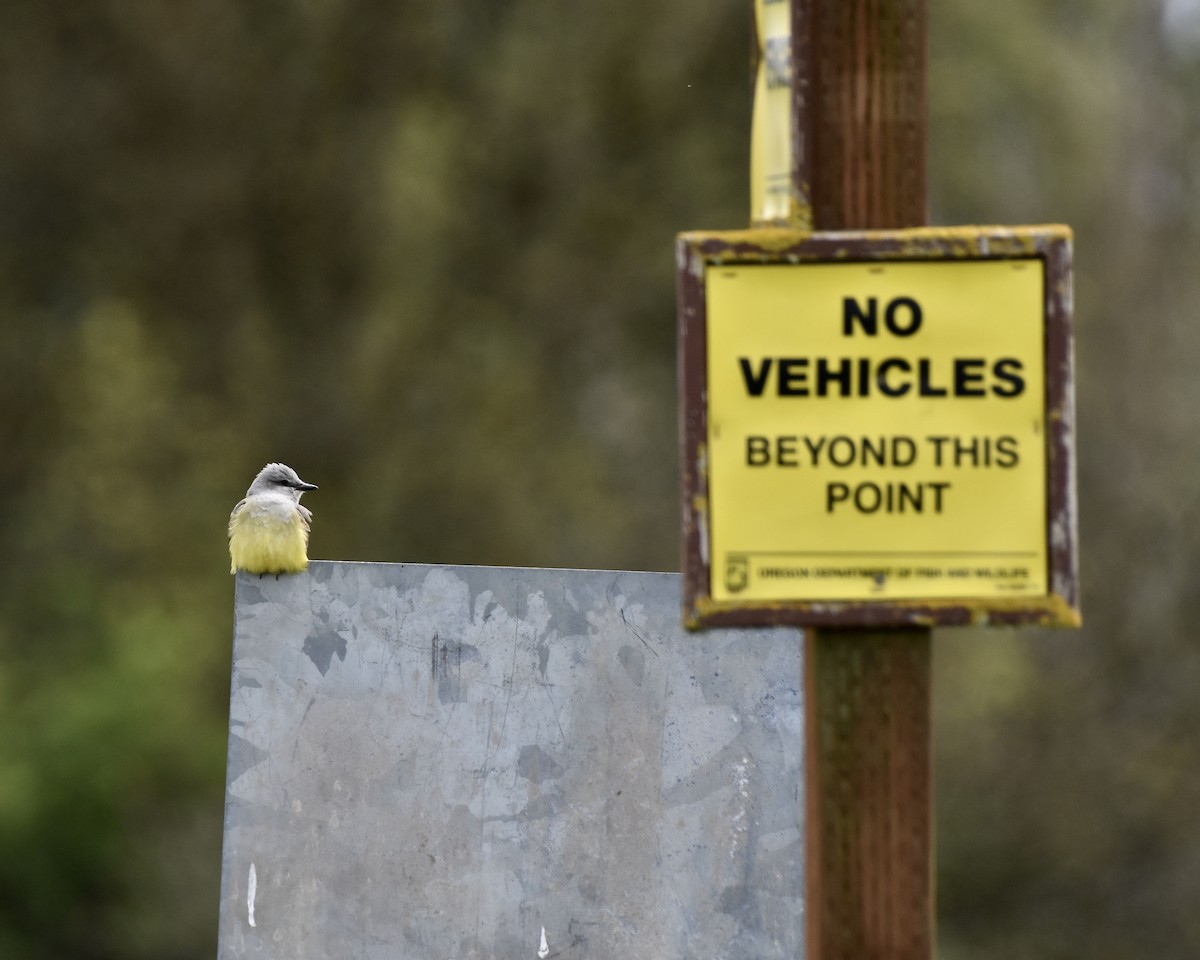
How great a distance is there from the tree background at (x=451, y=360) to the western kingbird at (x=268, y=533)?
9.24 m

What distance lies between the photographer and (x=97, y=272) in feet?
53.5

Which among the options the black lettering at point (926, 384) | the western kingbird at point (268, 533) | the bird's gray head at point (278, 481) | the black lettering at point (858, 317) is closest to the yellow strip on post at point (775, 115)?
the black lettering at point (858, 317)

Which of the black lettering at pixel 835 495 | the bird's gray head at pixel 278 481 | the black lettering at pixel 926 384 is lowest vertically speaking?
the black lettering at pixel 835 495

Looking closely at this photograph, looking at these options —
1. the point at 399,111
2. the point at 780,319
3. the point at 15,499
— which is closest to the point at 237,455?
the point at 15,499

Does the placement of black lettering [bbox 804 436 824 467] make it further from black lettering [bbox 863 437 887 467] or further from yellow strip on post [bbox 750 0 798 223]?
yellow strip on post [bbox 750 0 798 223]

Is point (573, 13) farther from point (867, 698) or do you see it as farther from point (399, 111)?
point (867, 698)

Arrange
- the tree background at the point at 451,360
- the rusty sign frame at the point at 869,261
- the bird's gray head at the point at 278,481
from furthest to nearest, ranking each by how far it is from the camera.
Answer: the tree background at the point at 451,360
the bird's gray head at the point at 278,481
the rusty sign frame at the point at 869,261

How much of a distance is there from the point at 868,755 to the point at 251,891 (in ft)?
4.78

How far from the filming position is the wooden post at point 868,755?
8.70 ft

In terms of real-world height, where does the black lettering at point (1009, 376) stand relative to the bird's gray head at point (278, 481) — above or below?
below

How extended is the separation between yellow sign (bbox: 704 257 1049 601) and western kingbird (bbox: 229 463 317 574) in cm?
185

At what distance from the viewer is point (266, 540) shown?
4.83m

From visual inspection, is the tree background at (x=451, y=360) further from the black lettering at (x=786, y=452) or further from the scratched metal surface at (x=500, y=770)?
the black lettering at (x=786, y=452)

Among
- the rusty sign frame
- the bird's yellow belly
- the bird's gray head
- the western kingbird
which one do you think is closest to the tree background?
the bird's gray head
